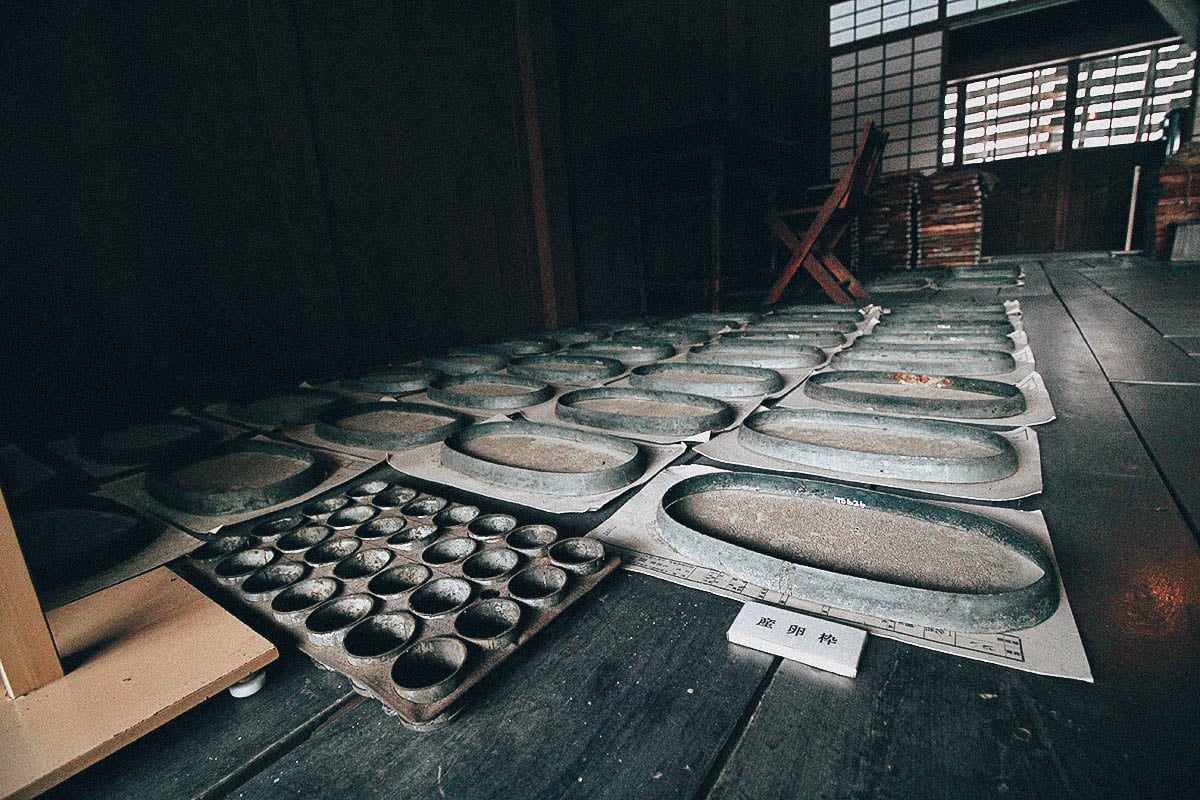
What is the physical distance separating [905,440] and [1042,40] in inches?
347

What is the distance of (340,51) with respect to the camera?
7.41 feet

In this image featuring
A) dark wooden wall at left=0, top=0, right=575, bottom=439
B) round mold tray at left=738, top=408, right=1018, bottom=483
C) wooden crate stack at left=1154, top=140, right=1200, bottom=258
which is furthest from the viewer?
wooden crate stack at left=1154, top=140, right=1200, bottom=258

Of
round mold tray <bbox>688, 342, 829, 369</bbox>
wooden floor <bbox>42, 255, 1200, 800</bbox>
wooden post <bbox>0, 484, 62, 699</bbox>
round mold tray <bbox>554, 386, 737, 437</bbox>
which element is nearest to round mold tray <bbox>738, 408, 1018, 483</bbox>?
round mold tray <bbox>554, 386, 737, 437</bbox>

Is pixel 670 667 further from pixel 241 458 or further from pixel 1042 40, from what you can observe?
pixel 1042 40

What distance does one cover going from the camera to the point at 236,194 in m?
1.98

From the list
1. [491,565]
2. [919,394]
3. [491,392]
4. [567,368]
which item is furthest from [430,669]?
[567,368]

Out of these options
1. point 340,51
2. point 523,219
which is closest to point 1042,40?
point 523,219

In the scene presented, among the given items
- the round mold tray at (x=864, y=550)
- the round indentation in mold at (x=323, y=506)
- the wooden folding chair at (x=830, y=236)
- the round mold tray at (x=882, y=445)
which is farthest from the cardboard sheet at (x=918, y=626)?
the wooden folding chair at (x=830, y=236)

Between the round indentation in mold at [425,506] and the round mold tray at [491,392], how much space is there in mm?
656

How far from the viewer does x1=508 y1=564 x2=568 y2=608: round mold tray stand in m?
0.69

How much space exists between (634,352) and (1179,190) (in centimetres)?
539

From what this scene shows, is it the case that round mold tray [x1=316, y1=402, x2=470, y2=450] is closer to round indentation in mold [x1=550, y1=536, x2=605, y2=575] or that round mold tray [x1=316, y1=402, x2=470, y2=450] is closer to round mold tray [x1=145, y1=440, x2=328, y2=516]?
round mold tray [x1=145, y1=440, x2=328, y2=516]

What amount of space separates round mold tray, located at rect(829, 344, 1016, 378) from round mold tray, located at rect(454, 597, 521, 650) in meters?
1.54

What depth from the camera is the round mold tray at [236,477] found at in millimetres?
1058
